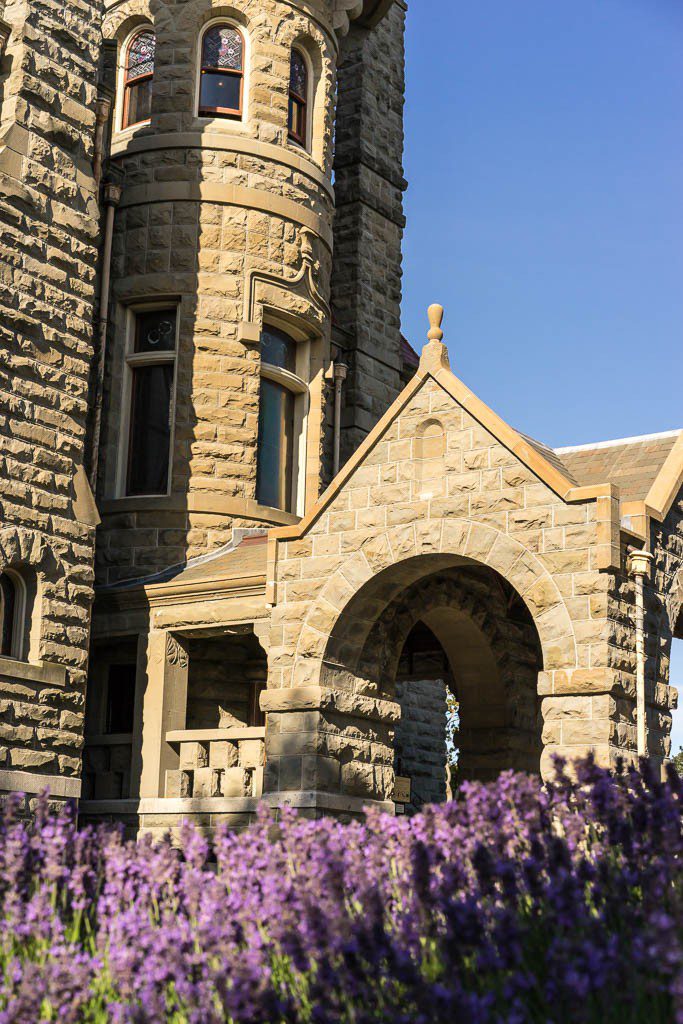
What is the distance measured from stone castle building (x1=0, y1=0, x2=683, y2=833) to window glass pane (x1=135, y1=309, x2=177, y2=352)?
1.3 inches

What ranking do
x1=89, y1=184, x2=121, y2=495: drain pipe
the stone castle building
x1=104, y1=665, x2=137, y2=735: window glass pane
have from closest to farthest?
1. the stone castle building
2. x1=104, y1=665, x2=137, y2=735: window glass pane
3. x1=89, y1=184, x2=121, y2=495: drain pipe

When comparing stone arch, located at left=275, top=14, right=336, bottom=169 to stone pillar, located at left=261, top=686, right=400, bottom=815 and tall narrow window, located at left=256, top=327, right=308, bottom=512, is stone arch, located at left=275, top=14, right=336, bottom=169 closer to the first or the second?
tall narrow window, located at left=256, top=327, right=308, bottom=512

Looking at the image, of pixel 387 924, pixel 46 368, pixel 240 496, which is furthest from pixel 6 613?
pixel 387 924

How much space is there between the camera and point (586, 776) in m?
6.86

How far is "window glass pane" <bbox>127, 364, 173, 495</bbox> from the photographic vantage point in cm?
1655

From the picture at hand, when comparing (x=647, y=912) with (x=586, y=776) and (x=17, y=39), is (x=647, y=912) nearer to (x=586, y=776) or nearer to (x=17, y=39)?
(x=586, y=776)

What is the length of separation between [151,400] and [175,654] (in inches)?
145

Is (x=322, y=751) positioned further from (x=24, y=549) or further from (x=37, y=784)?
(x=24, y=549)

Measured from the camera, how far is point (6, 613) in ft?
43.5

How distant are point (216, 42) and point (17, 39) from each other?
453cm

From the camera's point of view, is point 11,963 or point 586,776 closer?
point 11,963

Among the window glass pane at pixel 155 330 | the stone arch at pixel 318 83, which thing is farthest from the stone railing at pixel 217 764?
the stone arch at pixel 318 83

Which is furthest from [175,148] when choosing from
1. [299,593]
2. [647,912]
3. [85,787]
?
[647,912]

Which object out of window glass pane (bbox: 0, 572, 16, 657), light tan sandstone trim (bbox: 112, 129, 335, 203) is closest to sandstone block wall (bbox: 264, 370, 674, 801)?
window glass pane (bbox: 0, 572, 16, 657)
